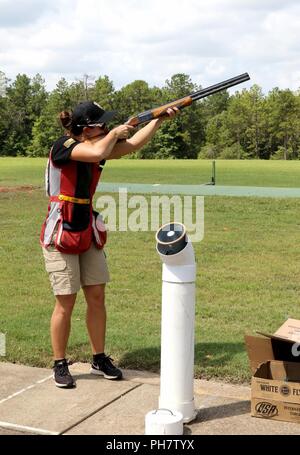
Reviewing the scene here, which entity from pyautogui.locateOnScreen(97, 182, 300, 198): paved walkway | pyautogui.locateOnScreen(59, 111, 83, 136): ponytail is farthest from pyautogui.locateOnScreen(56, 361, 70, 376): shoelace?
pyautogui.locateOnScreen(97, 182, 300, 198): paved walkway

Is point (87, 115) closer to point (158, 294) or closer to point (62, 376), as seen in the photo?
point (62, 376)

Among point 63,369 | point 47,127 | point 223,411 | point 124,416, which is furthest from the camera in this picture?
point 47,127

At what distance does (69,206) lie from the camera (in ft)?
14.8

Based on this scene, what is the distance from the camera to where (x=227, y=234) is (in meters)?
12.1

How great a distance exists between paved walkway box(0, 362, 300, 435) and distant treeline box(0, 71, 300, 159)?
245ft

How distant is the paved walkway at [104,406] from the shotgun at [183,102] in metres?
1.85

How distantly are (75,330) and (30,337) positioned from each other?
46 centimetres

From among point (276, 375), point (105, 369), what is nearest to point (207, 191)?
point (105, 369)

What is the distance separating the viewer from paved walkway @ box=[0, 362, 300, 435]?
3.88 meters

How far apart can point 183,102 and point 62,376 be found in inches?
83.7

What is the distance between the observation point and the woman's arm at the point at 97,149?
425 cm

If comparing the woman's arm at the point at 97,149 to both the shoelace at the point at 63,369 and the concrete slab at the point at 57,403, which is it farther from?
the concrete slab at the point at 57,403
